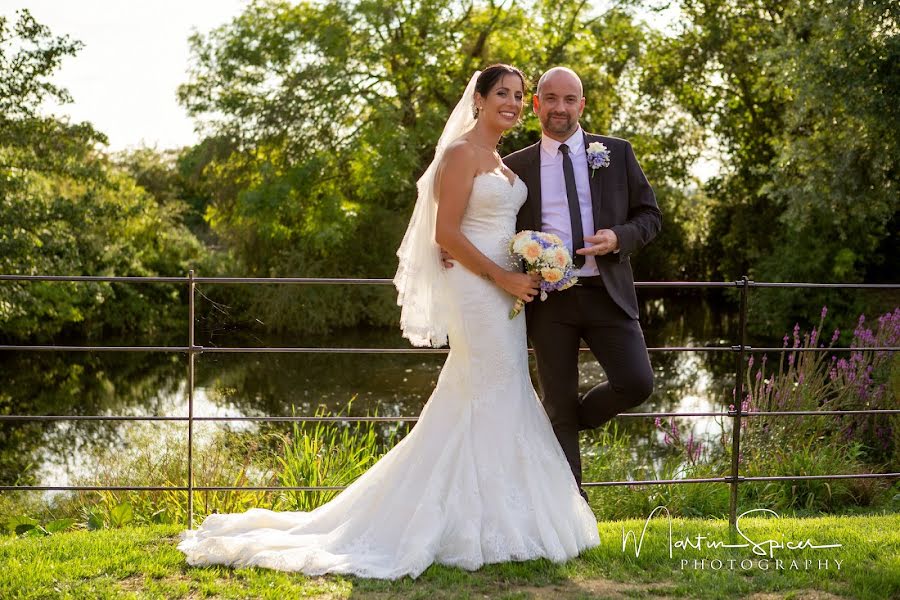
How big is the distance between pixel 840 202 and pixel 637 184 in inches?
477

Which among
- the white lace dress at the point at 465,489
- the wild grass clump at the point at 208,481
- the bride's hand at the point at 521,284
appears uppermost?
the bride's hand at the point at 521,284

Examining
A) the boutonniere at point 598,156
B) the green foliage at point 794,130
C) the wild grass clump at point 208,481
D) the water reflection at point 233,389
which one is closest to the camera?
the boutonniere at point 598,156

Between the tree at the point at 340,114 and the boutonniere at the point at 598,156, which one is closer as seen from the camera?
the boutonniere at the point at 598,156

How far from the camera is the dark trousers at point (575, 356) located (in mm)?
3760

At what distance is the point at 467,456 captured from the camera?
144 inches

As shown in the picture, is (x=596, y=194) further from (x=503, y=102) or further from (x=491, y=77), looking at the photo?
(x=491, y=77)

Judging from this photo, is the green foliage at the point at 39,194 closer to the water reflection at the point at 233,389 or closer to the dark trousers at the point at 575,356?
the water reflection at the point at 233,389

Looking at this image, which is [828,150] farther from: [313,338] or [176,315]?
[176,315]

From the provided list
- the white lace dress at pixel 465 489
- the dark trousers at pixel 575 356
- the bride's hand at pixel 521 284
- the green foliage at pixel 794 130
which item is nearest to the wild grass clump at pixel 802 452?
the dark trousers at pixel 575 356

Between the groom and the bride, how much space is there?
0.10 meters

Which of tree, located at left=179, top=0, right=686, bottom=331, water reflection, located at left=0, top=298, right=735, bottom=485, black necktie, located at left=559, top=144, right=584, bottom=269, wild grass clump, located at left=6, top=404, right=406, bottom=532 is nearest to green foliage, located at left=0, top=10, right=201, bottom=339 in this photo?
water reflection, located at left=0, top=298, right=735, bottom=485

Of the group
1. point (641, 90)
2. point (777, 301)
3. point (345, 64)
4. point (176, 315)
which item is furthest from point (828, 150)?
point (176, 315)

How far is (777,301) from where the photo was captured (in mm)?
18828
